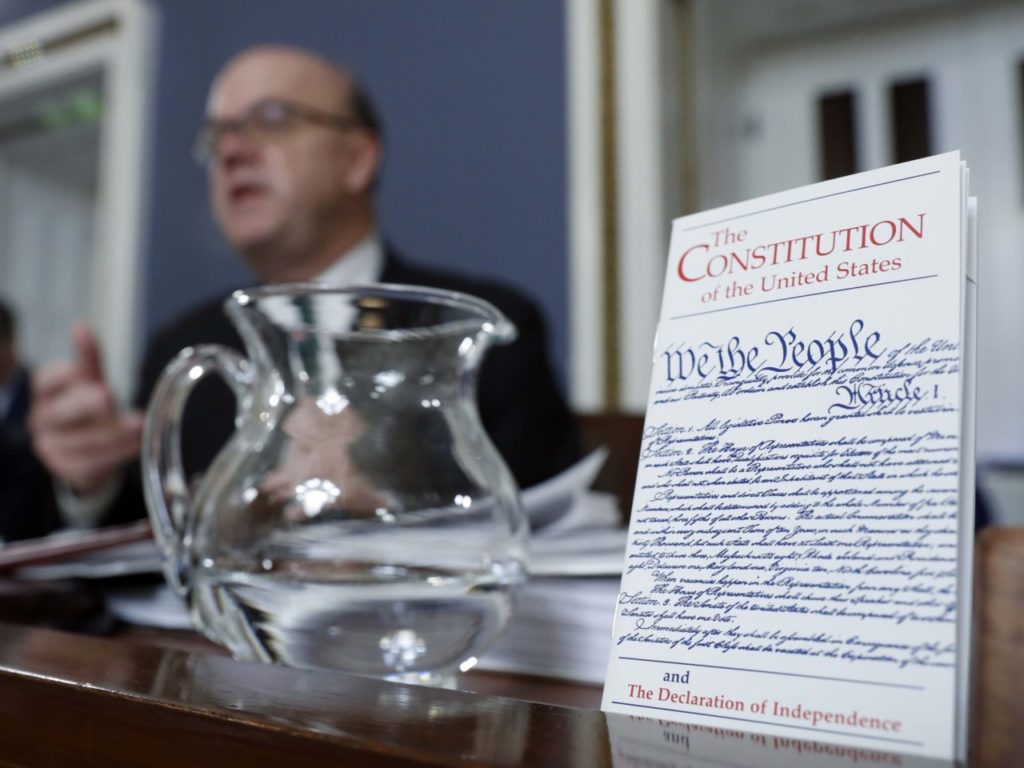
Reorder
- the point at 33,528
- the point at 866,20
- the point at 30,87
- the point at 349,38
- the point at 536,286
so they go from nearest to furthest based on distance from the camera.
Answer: the point at 33,528 < the point at 536,286 < the point at 349,38 < the point at 866,20 < the point at 30,87

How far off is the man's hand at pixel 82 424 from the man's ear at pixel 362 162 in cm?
81

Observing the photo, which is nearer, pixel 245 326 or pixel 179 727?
pixel 179 727

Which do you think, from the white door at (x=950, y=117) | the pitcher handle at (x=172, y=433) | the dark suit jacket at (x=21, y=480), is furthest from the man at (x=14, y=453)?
the white door at (x=950, y=117)

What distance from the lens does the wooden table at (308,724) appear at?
5.9 inches

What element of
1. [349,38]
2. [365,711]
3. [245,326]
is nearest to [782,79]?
[349,38]

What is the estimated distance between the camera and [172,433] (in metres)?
0.36

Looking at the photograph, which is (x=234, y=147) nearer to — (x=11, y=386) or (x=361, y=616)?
(x=11, y=386)

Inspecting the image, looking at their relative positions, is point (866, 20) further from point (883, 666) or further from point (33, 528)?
point (883, 666)

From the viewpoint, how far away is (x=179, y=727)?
0.59 ft

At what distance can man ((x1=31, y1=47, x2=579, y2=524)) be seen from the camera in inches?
49.5

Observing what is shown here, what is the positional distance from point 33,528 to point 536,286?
79 centimetres

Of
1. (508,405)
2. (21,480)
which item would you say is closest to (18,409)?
(21,480)

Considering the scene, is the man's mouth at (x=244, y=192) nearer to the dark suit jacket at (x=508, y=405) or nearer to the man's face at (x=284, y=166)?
the man's face at (x=284, y=166)

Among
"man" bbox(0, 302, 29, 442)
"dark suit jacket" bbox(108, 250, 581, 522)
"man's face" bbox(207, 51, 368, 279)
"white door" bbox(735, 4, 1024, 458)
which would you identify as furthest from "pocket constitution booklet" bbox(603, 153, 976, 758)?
"man" bbox(0, 302, 29, 442)
